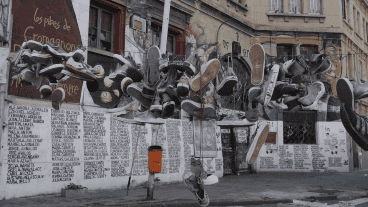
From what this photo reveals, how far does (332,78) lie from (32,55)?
15.5 meters

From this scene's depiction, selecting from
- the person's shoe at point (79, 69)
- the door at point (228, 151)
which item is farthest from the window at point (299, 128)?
the person's shoe at point (79, 69)

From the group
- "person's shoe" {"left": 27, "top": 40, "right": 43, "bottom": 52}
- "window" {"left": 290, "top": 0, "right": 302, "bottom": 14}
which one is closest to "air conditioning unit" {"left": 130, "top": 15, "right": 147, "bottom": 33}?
"person's shoe" {"left": 27, "top": 40, "right": 43, "bottom": 52}

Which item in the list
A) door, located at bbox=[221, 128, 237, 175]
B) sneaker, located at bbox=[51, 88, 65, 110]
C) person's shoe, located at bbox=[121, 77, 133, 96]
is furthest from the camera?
door, located at bbox=[221, 128, 237, 175]

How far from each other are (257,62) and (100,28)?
6.72 meters

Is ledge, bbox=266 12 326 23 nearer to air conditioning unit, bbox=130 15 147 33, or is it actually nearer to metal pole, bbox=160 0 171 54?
air conditioning unit, bbox=130 15 147 33

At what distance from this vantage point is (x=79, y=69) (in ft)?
24.1

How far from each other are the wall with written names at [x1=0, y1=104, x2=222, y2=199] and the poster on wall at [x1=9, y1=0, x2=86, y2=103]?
0.56 meters

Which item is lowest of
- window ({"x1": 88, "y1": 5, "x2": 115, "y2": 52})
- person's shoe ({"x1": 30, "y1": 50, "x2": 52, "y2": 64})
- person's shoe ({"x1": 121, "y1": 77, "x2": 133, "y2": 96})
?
person's shoe ({"x1": 121, "y1": 77, "x2": 133, "y2": 96})

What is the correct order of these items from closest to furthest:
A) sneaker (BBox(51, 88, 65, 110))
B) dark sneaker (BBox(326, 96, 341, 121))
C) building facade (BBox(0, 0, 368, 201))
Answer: building facade (BBox(0, 0, 368, 201)) → sneaker (BBox(51, 88, 65, 110)) → dark sneaker (BBox(326, 96, 341, 121))

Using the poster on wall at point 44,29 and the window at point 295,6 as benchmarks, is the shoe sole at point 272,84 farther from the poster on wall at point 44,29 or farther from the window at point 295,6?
the window at point 295,6

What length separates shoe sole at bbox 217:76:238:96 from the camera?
7453 millimetres

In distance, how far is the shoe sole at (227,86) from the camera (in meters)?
7.45

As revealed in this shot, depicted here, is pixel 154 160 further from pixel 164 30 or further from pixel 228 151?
pixel 228 151

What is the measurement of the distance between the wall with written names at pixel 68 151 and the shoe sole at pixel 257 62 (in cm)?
300
